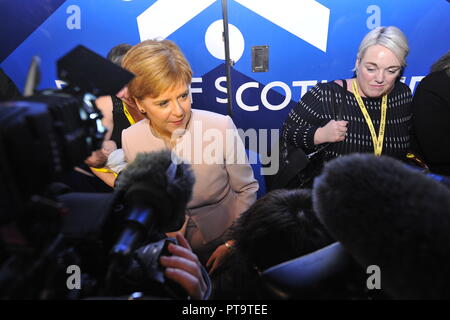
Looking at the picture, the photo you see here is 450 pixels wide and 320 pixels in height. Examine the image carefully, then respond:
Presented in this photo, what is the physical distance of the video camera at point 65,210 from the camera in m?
0.42

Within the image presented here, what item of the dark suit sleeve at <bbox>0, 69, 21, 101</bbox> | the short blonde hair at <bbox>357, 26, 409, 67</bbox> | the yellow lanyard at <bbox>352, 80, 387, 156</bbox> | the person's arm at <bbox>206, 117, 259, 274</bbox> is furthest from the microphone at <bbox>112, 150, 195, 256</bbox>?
the dark suit sleeve at <bbox>0, 69, 21, 101</bbox>

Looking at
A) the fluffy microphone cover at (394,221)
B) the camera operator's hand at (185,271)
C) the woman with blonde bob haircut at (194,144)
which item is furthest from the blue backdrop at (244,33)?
the fluffy microphone cover at (394,221)

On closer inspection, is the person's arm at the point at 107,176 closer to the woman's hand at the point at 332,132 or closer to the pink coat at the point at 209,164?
the pink coat at the point at 209,164

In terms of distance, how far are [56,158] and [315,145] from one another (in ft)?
5.15

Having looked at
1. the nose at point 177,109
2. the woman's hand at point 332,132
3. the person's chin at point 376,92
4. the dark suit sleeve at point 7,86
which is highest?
the dark suit sleeve at point 7,86

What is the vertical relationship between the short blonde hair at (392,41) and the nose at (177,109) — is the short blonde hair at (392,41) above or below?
above

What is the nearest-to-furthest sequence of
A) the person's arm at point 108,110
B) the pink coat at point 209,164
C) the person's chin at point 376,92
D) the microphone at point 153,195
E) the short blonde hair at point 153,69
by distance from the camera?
the microphone at point 153,195 < the short blonde hair at point 153,69 < the pink coat at point 209,164 < the person's chin at point 376,92 < the person's arm at point 108,110

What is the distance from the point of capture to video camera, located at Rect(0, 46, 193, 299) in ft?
1.39

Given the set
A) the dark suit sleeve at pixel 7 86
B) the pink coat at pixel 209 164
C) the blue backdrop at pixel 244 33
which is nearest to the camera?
the pink coat at pixel 209 164

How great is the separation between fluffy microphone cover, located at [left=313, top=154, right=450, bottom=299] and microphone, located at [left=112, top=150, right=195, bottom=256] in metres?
0.33

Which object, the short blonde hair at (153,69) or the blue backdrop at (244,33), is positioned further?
the blue backdrop at (244,33)

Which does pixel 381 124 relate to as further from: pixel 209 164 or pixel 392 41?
pixel 209 164

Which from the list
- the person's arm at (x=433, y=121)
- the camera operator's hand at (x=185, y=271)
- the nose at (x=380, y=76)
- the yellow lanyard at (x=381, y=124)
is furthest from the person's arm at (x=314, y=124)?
the camera operator's hand at (x=185, y=271)

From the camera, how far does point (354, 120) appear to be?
1.78 m
